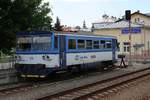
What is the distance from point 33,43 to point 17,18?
7396mm

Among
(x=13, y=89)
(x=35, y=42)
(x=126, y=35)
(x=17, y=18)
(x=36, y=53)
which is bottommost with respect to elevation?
(x=13, y=89)

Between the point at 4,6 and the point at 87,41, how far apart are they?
7.06 m

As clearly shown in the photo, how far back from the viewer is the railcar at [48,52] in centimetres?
→ 2180

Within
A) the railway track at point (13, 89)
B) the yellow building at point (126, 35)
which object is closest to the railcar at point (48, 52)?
the railway track at point (13, 89)

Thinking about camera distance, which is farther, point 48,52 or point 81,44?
point 81,44

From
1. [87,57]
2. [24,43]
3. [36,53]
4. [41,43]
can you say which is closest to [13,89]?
[36,53]

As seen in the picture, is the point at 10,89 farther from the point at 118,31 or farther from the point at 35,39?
the point at 118,31

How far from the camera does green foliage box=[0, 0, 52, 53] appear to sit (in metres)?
28.7

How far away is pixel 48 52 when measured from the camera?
2183 centimetres

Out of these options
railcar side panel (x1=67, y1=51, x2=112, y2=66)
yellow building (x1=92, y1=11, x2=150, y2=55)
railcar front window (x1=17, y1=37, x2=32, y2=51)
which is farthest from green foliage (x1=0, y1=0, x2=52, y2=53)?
yellow building (x1=92, y1=11, x2=150, y2=55)

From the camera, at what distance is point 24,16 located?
29969 millimetres

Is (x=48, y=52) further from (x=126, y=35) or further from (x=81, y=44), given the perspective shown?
(x=126, y=35)

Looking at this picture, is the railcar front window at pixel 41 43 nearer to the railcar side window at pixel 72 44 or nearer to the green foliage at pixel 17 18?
the railcar side window at pixel 72 44

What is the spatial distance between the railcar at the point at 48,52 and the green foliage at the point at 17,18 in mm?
5683
